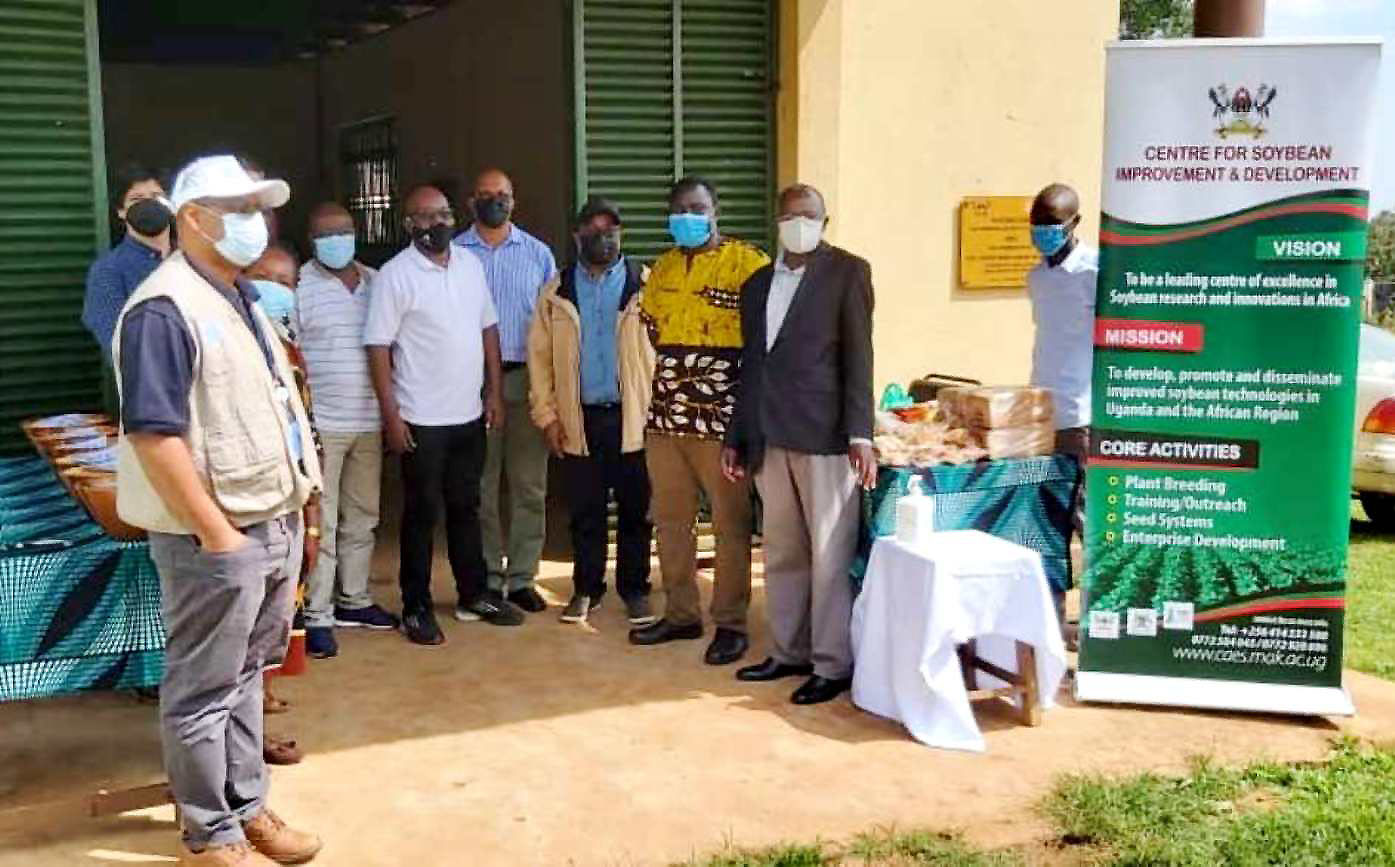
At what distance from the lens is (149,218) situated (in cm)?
485

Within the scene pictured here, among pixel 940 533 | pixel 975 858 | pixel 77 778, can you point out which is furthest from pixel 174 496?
pixel 940 533

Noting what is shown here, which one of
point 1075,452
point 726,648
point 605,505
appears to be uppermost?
point 1075,452

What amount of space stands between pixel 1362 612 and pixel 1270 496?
2.28 m

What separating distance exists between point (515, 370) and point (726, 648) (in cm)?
161

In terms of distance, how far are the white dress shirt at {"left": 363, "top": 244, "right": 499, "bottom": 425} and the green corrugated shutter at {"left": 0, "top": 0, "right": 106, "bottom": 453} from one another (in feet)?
3.84

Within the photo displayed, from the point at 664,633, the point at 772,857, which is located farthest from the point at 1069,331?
the point at 772,857

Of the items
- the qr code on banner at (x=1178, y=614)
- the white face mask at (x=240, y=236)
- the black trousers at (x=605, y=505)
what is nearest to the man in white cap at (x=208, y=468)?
the white face mask at (x=240, y=236)

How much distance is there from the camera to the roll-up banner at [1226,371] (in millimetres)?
4695

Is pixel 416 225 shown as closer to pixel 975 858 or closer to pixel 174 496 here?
pixel 174 496

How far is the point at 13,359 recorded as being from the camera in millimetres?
5434

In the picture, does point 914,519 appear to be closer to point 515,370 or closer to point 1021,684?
point 1021,684

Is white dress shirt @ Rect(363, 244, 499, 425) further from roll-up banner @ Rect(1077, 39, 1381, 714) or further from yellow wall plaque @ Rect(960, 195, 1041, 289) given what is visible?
yellow wall plaque @ Rect(960, 195, 1041, 289)

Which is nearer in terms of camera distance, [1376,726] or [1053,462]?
[1376,726]

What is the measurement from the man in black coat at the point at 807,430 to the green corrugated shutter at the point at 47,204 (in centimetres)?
266
